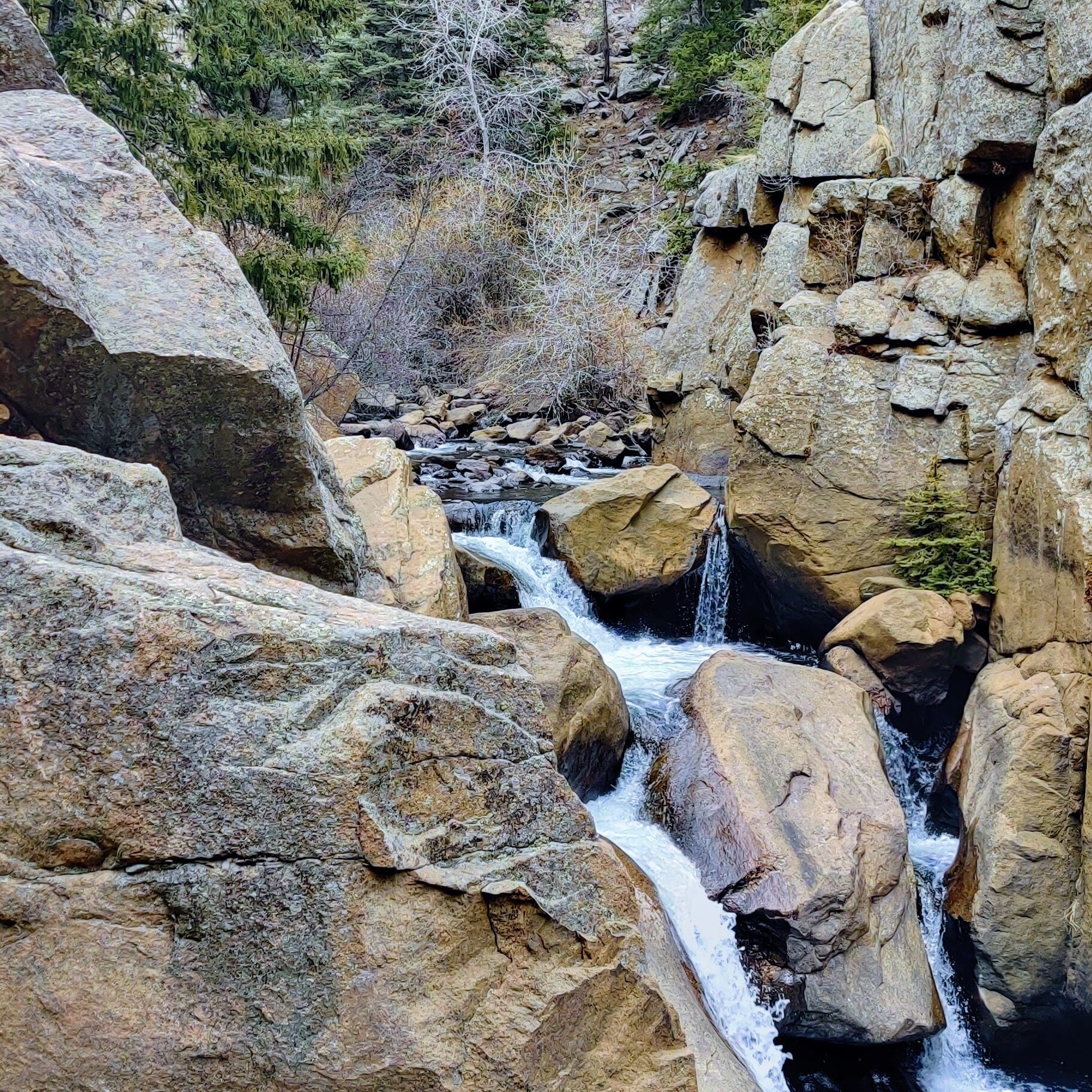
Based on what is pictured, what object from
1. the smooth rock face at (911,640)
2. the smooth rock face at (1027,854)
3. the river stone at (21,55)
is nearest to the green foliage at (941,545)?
the smooth rock face at (911,640)

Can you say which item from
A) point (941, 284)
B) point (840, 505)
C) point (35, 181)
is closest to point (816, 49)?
point (941, 284)

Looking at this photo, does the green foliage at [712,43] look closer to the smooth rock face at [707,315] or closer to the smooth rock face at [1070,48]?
the smooth rock face at [707,315]

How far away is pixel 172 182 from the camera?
9742 millimetres

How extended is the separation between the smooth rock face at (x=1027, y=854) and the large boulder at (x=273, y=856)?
381cm

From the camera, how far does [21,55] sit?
5.66 metres

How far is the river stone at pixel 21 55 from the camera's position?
5570 millimetres

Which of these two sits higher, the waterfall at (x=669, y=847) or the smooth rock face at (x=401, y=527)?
the smooth rock face at (x=401, y=527)

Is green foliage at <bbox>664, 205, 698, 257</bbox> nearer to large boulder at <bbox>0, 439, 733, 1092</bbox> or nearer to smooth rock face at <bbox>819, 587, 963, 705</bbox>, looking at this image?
smooth rock face at <bbox>819, 587, 963, 705</bbox>

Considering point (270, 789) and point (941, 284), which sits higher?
point (941, 284)

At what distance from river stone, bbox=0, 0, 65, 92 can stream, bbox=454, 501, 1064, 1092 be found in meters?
5.15

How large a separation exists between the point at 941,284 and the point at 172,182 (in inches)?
290

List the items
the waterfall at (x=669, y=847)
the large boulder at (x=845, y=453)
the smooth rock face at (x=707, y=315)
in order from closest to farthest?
1. the waterfall at (x=669, y=847)
2. the large boulder at (x=845, y=453)
3. the smooth rock face at (x=707, y=315)

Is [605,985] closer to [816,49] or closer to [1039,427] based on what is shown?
[1039,427]

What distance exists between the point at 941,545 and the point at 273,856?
6.80 m
